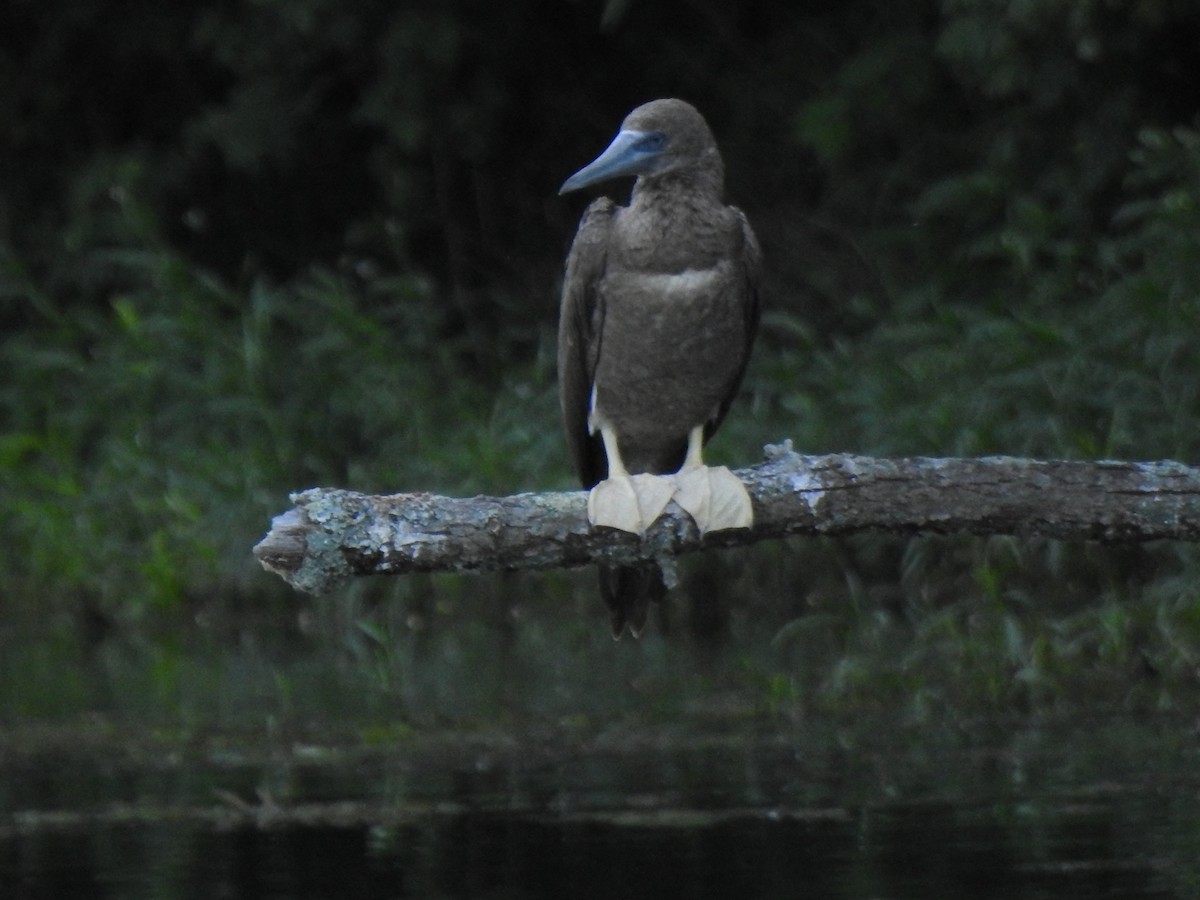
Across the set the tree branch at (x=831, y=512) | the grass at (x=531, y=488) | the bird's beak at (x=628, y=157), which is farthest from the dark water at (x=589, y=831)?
the bird's beak at (x=628, y=157)

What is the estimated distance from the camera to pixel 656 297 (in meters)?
4.34

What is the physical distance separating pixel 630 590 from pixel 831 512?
982 millimetres

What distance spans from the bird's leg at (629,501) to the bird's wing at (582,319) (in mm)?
814

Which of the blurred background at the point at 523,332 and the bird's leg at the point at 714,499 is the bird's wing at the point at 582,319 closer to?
the bird's leg at the point at 714,499

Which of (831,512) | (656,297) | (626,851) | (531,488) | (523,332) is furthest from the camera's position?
(523,332)

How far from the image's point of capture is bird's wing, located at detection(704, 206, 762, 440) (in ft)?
14.7

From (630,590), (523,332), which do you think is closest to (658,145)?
(630,590)

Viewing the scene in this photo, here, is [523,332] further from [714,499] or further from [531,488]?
[714,499]

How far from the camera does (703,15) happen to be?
389 inches

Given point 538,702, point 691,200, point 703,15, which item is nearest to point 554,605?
point 538,702

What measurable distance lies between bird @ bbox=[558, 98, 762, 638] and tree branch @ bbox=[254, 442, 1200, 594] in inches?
28.4

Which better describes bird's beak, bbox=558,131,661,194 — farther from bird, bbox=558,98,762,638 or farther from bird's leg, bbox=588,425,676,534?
bird's leg, bbox=588,425,676,534

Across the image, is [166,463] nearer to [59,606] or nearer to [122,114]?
[59,606]

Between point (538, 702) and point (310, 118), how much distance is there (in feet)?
16.2
